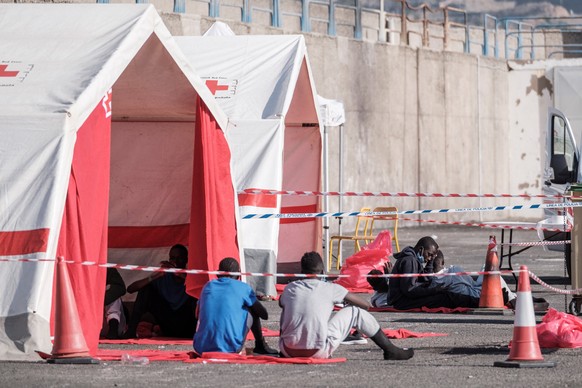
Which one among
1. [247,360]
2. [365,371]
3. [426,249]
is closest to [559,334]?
[365,371]

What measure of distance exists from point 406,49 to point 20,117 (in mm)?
24261

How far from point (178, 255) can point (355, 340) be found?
202 centimetres

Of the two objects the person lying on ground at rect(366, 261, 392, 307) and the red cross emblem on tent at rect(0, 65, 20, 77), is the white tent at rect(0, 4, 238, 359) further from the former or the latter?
the person lying on ground at rect(366, 261, 392, 307)

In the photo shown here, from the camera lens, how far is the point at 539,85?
122 ft

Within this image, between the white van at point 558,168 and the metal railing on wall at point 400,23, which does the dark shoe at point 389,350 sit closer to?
the white van at point 558,168

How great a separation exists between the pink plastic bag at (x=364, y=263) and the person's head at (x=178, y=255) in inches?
180

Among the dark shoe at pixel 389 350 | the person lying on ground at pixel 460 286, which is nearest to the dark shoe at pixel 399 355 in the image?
the dark shoe at pixel 389 350

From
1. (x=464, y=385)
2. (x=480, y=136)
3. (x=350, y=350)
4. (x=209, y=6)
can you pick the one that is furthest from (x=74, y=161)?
(x=480, y=136)

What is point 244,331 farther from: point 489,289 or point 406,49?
point 406,49

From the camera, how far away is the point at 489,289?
14141 millimetres

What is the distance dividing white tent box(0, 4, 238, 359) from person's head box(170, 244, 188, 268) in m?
0.54

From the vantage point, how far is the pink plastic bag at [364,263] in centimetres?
1688

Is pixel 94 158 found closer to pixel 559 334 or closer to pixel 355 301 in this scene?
pixel 355 301

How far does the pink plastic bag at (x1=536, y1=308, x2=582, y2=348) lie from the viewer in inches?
431
